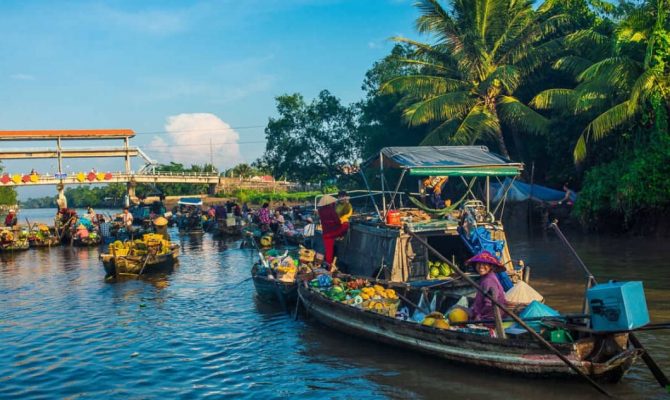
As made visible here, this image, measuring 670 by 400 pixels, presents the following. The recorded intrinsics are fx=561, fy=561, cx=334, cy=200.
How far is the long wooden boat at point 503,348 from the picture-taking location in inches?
273

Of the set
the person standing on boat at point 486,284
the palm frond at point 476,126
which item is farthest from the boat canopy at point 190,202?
the person standing on boat at point 486,284

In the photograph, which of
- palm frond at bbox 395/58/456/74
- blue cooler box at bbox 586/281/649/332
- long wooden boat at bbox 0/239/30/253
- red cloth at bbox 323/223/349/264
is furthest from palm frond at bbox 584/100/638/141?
long wooden boat at bbox 0/239/30/253

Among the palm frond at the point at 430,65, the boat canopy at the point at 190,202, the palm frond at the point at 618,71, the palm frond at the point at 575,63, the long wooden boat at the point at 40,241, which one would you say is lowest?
the long wooden boat at the point at 40,241

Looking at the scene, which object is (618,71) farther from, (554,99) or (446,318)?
(446,318)

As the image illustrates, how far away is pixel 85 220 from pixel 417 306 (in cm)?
2493

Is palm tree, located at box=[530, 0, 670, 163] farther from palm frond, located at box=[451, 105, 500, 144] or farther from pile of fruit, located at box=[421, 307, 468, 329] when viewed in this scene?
pile of fruit, located at box=[421, 307, 468, 329]

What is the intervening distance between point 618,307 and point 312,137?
34904 millimetres

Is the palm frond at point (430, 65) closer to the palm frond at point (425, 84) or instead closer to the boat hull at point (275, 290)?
the palm frond at point (425, 84)

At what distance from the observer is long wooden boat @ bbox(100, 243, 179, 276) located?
58.3ft

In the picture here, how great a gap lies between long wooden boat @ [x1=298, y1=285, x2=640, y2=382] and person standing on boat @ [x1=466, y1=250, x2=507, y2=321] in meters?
0.62

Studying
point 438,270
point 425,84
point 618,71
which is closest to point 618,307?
point 438,270

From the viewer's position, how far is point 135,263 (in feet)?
59.7

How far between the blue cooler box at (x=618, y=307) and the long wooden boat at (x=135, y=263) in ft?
48.5

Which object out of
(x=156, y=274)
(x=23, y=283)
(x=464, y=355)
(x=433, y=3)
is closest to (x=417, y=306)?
(x=464, y=355)
